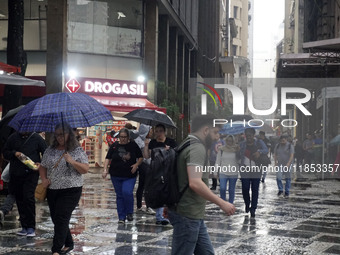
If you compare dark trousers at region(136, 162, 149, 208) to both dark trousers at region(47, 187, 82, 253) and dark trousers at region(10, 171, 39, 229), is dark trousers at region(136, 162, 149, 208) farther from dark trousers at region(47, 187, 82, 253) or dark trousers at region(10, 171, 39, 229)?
dark trousers at region(47, 187, 82, 253)

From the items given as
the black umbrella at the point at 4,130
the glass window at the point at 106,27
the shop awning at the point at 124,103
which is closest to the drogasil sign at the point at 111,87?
the shop awning at the point at 124,103

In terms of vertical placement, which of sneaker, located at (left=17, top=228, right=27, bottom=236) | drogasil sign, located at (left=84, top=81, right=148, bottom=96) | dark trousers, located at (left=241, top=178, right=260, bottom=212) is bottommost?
sneaker, located at (left=17, top=228, right=27, bottom=236)

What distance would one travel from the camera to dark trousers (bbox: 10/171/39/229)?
1021cm

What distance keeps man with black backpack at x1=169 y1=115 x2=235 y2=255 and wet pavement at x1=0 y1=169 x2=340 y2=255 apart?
313 cm

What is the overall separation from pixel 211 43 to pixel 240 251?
5729cm

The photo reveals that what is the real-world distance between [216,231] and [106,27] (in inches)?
→ 828

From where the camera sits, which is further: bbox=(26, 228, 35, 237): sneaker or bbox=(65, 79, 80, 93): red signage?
bbox=(65, 79, 80, 93): red signage

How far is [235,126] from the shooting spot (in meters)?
19.4

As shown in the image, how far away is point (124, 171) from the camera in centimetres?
1177

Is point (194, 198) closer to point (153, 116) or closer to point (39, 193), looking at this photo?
point (39, 193)

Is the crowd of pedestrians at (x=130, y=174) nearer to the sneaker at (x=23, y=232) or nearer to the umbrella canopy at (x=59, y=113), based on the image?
the sneaker at (x=23, y=232)

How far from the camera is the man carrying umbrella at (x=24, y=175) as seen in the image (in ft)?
33.6

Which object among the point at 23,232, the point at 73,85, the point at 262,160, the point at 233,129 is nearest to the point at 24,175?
the point at 23,232

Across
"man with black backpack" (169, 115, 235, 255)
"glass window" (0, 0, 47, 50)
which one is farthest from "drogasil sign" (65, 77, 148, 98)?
"man with black backpack" (169, 115, 235, 255)
